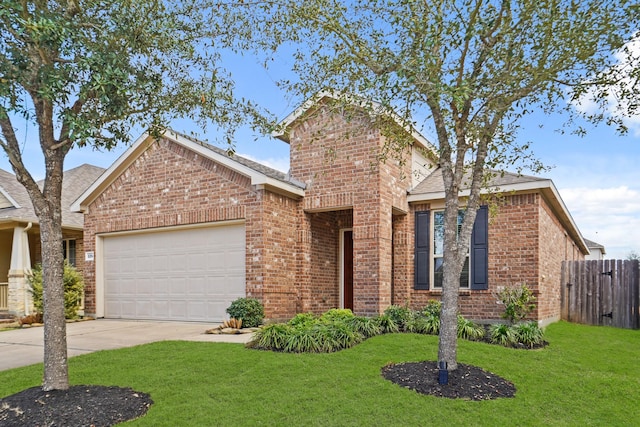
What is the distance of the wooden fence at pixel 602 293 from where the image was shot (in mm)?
12250

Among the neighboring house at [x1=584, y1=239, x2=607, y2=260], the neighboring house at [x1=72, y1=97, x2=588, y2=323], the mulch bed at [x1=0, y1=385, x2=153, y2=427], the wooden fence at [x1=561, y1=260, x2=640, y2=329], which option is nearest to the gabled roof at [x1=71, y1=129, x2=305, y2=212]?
the neighboring house at [x1=72, y1=97, x2=588, y2=323]

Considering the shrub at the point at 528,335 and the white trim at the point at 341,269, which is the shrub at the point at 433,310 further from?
the white trim at the point at 341,269

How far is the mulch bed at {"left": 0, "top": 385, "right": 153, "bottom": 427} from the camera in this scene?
14.8 ft

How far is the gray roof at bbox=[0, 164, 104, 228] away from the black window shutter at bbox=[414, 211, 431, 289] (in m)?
10.8

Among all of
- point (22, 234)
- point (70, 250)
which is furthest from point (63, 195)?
point (22, 234)

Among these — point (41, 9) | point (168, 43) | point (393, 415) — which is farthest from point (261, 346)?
point (41, 9)

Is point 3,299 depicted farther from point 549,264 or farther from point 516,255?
point 549,264

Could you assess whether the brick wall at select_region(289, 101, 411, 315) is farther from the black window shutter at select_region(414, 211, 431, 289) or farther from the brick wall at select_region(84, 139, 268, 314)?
the brick wall at select_region(84, 139, 268, 314)

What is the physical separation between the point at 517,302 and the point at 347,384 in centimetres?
583

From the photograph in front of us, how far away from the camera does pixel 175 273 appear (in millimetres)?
12000

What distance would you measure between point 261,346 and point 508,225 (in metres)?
6.35

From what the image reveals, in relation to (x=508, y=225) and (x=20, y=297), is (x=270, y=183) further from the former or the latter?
(x=20, y=297)

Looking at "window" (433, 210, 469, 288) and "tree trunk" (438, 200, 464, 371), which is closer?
"tree trunk" (438, 200, 464, 371)

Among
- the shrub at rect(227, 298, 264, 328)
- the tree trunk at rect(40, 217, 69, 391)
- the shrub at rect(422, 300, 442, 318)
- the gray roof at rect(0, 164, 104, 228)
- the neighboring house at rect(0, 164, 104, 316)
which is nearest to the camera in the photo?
the tree trunk at rect(40, 217, 69, 391)
